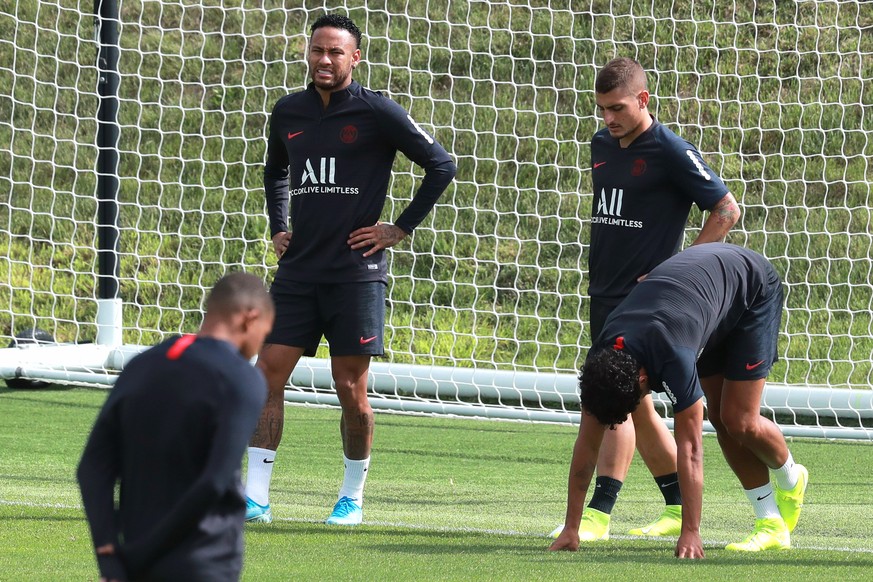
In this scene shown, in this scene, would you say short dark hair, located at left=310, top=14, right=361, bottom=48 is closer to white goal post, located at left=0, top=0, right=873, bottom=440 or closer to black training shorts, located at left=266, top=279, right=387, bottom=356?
black training shorts, located at left=266, top=279, right=387, bottom=356

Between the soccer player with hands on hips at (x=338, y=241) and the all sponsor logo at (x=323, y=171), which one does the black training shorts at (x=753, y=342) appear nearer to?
the soccer player with hands on hips at (x=338, y=241)

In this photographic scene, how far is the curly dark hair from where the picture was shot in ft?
14.0

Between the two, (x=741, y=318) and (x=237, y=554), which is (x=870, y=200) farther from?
(x=237, y=554)

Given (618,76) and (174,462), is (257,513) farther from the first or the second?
(174,462)

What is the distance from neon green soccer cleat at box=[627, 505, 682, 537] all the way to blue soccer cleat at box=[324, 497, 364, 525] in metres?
1.10

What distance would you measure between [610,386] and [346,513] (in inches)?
66.6

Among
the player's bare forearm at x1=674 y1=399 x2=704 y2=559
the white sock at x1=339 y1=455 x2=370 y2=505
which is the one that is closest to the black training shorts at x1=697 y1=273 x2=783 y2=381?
the player's bare forearm at x1=674 y1=399 x2=704 y2=559

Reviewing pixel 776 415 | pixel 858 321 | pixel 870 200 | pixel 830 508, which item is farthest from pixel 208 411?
pixel 870 200

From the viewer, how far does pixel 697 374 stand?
4938 mm

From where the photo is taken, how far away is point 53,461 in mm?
7340

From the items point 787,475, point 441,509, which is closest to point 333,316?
point 441,509

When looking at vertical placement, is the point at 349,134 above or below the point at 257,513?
above

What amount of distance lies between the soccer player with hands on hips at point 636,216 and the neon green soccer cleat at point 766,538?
1.20 ft

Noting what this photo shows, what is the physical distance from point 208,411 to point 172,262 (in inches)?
405
